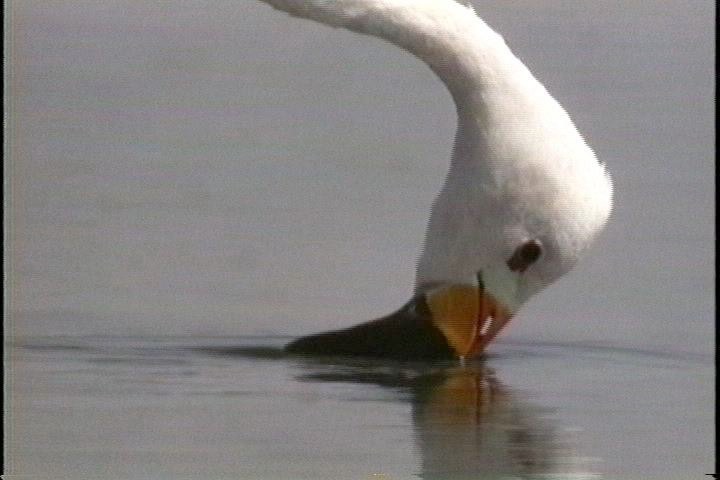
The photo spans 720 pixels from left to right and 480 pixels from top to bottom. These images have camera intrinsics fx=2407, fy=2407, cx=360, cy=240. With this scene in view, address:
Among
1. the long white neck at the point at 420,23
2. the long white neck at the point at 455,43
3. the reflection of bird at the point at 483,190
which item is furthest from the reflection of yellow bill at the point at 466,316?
the long white neck at the point at 420,23

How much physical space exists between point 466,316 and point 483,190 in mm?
337

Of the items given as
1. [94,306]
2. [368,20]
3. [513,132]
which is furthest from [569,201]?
[94,306]

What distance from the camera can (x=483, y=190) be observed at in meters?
5.72

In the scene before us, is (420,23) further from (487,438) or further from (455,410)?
(487,438)

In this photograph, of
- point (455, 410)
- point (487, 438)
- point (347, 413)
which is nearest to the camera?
point (487, 438)

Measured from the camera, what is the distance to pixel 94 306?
Answer: 5.80m

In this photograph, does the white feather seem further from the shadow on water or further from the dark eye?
the shadow on water

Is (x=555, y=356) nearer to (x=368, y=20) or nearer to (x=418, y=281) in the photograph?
(x=418, y=281)

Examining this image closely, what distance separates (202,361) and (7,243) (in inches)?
22.1

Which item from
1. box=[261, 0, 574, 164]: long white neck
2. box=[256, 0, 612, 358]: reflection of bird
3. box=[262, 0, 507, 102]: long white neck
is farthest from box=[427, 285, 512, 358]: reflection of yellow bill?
box=[262, 0, 507, 102]: long white neck

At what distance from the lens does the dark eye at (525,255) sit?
5691 mm

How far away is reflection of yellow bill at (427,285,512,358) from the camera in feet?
19.1

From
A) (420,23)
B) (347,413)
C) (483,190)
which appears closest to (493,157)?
(483,190)

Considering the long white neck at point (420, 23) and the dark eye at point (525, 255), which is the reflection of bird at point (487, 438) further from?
the long white neck at point (420, 23)
